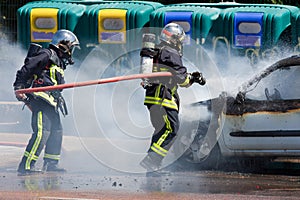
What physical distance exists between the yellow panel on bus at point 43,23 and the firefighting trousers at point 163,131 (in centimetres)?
768

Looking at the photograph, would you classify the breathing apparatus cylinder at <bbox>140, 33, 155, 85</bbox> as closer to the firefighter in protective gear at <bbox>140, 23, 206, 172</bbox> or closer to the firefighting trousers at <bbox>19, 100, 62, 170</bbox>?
the firefighter in protective gear at <bbox>140, 23, 206, 172</bbox>

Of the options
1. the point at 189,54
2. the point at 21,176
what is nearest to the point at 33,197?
the point at 21,176

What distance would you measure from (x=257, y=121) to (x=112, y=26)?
6.82 meters

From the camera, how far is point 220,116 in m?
11.5

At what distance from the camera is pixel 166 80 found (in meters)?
10.7

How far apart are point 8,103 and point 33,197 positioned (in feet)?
27.3

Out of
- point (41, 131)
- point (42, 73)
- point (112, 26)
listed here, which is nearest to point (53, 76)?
point (42, 73)

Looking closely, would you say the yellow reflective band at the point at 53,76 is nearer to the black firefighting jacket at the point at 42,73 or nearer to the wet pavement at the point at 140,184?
Answer: the black firefighting jacket at the point at 42,73

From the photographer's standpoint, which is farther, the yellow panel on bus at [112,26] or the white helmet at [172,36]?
the yellow panel on bus at [112,26]

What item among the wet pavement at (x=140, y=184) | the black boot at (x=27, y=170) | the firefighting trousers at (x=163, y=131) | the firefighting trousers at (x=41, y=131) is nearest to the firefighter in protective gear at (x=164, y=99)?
the firefighting trousers at (x=163, y=131)

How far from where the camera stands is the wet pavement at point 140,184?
9.47 meters

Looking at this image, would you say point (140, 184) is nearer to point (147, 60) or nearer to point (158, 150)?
point (158, 150)

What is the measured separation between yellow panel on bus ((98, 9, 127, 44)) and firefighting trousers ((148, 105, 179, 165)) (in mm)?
6810

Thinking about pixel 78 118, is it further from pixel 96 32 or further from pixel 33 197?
pixel 33 197
